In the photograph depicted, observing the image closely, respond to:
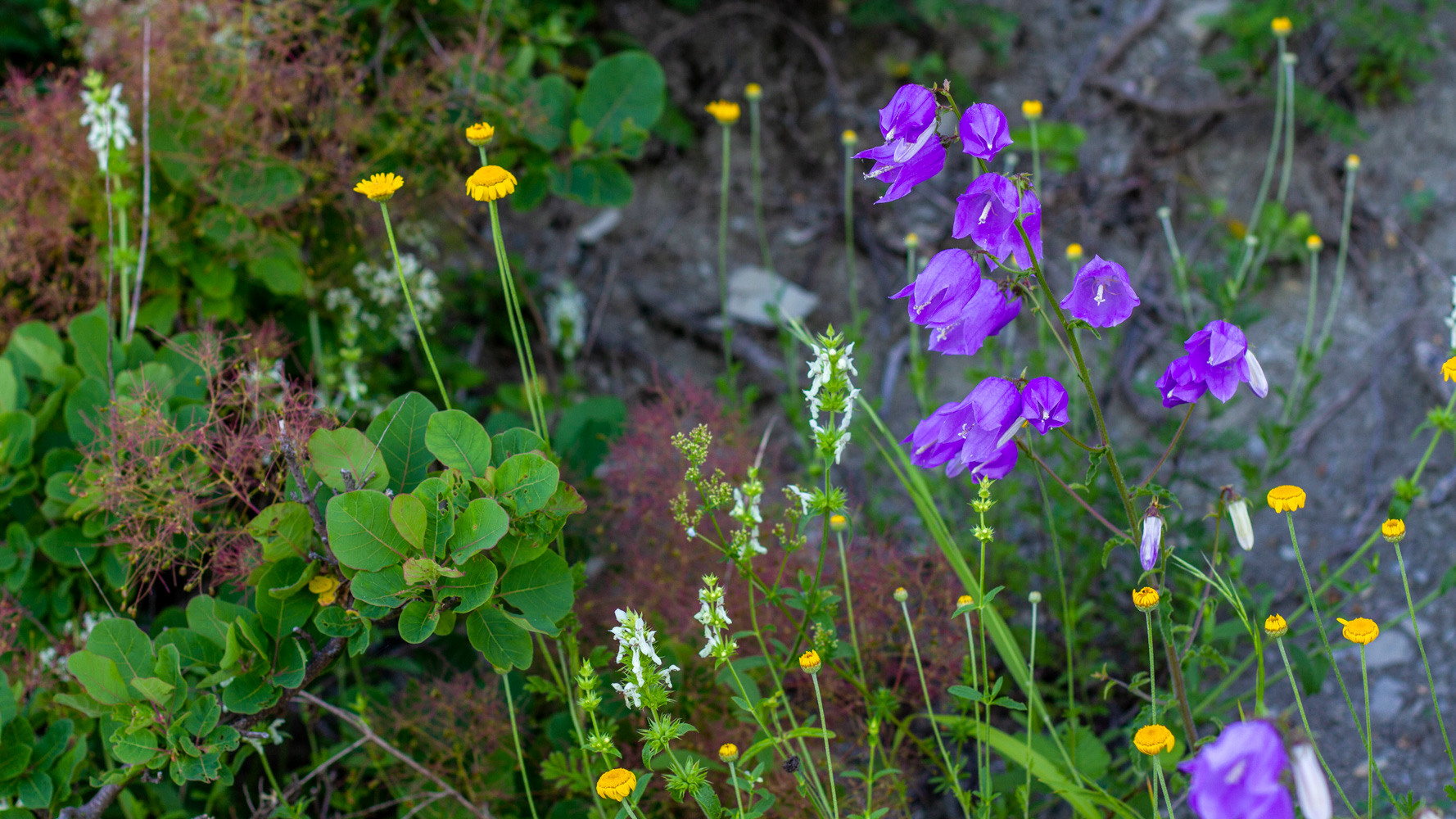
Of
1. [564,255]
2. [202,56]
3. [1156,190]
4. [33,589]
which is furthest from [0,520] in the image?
[1156,190]

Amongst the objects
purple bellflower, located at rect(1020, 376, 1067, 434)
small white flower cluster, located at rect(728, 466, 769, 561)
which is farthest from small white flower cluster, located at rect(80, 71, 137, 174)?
purple bellflower, located at rect(1020, 376, 1067, 434)

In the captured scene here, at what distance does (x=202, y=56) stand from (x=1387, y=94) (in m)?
3.80

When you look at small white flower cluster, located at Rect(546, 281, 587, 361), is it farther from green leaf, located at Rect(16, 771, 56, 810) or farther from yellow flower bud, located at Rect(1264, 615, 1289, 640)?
yellow flower bud, located at Rect(1264, 615, 1289, 640)

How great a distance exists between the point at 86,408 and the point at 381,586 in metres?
0.98

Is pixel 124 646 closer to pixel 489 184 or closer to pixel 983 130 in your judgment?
pixel 489 184

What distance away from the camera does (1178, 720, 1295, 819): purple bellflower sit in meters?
0.94

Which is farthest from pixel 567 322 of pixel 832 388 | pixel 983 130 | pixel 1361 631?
pixel 1361 631

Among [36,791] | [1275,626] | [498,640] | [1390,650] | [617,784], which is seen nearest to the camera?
[617,784]

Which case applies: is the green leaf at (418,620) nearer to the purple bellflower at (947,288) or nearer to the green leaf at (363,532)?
the green leaf at (363,532)

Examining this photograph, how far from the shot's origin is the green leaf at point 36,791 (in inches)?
68.1

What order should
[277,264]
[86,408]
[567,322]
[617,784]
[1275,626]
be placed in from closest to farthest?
1. [617,784]
2. [1275,626]
3. [86,408]
4. [277,264]
5. [567,322]

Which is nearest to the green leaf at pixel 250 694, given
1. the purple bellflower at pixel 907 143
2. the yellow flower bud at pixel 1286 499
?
the purple bellflower at pixel 907 143

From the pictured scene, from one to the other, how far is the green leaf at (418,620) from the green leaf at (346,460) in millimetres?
209

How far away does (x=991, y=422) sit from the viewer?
1.37 m
